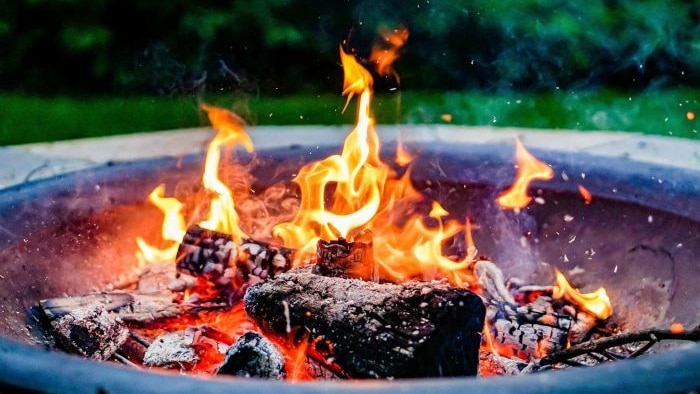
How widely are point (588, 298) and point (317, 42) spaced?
4.22 meters

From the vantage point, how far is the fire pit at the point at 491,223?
172 cm

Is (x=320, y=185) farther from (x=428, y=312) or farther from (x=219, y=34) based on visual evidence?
(x=219, y=34)

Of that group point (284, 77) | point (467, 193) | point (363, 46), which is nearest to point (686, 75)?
point (363, 46)

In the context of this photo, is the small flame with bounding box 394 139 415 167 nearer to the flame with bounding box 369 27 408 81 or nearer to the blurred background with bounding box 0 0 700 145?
the blurred background with bounding box 0 0 700 145

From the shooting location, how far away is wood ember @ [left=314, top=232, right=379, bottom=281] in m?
1.70

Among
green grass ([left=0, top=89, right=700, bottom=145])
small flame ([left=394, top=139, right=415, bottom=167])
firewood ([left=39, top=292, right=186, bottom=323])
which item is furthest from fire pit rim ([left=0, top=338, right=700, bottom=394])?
green grass ([left=0, top=89, right=700, bottom=145])

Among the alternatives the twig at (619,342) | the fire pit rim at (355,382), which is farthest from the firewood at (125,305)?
the twig at (619,342)

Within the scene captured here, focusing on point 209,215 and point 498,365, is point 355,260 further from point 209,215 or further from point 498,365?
point 209,215

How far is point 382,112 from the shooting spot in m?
5.30

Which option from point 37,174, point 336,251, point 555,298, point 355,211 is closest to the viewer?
point 336,251

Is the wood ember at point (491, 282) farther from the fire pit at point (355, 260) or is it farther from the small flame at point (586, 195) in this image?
the small flame at point (586, 195)

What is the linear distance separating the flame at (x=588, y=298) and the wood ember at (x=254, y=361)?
778mm

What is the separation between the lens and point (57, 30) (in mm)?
6055

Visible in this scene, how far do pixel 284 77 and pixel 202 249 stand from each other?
4170 millimetres
